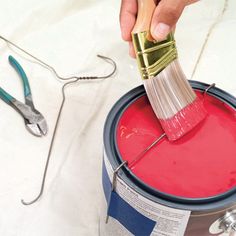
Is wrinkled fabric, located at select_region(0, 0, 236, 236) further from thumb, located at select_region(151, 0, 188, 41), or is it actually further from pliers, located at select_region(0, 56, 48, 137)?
thumb, located at select_region(151, 0, 188, 41)

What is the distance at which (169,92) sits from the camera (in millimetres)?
543

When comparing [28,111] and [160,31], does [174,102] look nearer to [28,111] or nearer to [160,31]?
[160,31]

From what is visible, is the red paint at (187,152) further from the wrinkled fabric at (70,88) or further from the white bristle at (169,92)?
the wrinkled fabric at (70,88)

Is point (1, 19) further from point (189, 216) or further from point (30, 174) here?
point (189, 216)

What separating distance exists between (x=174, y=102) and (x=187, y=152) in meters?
0.07

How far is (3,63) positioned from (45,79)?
0.37 ft

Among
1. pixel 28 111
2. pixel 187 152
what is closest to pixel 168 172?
pixel 187 152

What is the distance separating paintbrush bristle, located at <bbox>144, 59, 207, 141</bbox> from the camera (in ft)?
1.73

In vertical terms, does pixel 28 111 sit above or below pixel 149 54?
below

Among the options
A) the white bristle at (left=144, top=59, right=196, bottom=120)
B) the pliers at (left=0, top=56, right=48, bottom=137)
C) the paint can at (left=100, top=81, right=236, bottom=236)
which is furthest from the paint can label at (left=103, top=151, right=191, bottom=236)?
the pliers at (left=0, top=56, right=48, bottom=137)

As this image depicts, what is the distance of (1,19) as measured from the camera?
3.21ft

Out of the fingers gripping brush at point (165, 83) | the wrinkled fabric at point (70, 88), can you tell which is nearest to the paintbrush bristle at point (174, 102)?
the fingers gripping brush at point (165, 83)

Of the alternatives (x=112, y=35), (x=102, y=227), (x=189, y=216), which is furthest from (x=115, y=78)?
(x=189, y=216)

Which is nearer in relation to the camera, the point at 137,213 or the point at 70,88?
the point at 137,213
